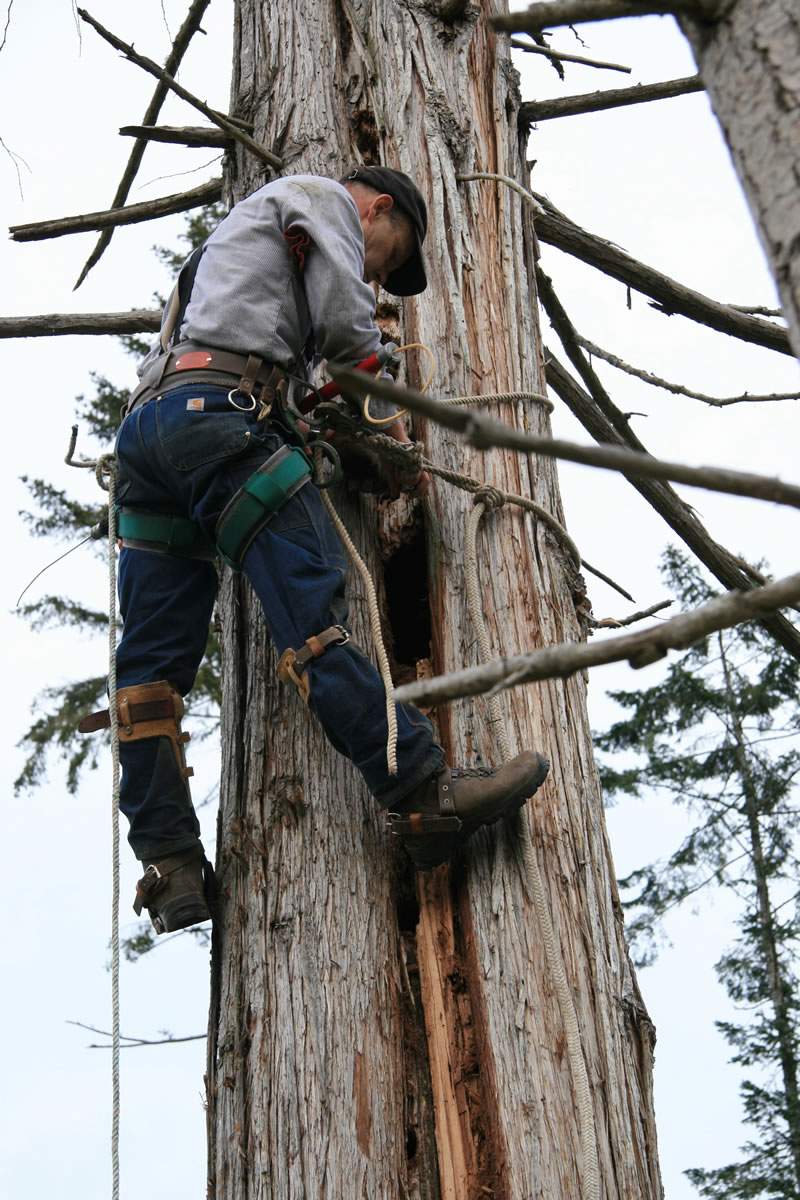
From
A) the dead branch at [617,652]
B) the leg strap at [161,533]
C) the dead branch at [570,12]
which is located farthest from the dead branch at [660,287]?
the dead branch at [617,652]

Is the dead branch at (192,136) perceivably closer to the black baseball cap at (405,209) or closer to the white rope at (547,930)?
the black baseball cap at (405,209)

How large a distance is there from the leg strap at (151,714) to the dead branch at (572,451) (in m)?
2.20

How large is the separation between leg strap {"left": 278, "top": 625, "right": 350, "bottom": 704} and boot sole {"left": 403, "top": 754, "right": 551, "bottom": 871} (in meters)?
0.42

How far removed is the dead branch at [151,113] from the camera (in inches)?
183

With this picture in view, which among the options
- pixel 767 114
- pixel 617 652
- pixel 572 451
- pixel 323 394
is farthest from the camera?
pixel 323 394

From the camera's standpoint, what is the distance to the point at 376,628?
3035mm

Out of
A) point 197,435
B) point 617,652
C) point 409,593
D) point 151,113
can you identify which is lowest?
point 617,652

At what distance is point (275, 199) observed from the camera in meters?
3.32

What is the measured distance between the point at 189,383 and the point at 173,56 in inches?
86.3

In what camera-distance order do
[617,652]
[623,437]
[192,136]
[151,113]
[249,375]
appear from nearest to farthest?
[617,652] < [249,375] < [192,136] < [623,437] < [151,113]

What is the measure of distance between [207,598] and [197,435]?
0.48 m

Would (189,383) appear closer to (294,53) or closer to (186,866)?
(186,866)

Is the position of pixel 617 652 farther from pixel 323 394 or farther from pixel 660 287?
pixel 660 287

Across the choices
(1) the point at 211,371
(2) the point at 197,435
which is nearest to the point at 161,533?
(2) the point at 197,435
